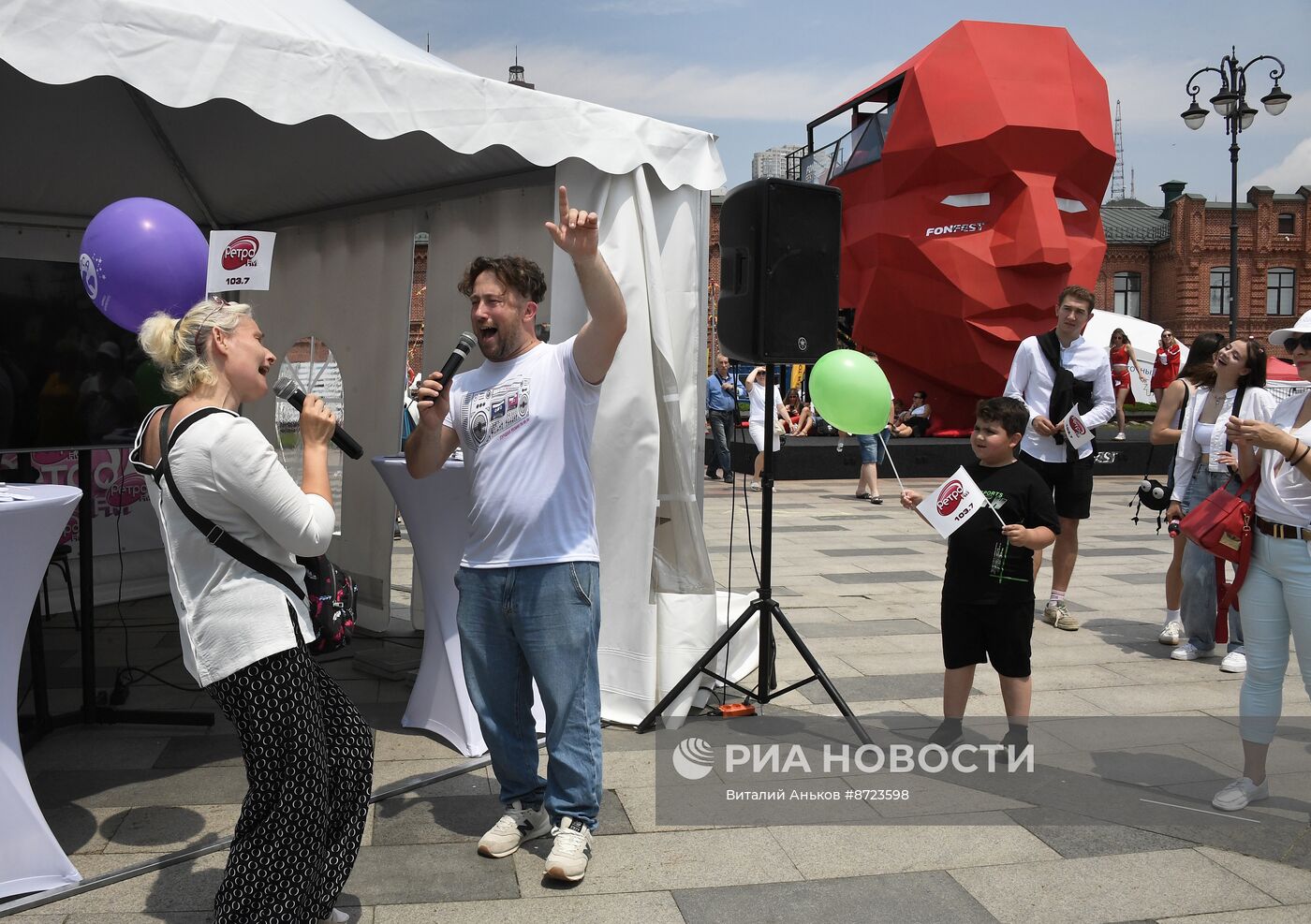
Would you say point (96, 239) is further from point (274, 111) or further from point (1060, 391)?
point (1060, 391)

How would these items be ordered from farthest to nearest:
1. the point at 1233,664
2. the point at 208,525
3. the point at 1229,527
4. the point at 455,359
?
the point at 1233,664
the point at 1229,527
the point at 455,359
the point at 208,525

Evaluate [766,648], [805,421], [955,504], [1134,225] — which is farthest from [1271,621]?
[1134,225]

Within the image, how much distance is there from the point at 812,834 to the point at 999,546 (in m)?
1.31

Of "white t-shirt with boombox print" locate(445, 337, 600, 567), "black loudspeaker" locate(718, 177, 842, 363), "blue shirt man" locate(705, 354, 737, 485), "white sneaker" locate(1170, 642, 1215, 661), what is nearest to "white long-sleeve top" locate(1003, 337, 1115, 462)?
"white sneaker" locate(1170, 642, 1215, 661)

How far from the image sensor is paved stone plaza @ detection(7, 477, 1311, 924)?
3.18 m

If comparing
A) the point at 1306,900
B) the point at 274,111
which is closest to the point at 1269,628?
the point at 1306,900

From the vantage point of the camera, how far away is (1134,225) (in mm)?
58031

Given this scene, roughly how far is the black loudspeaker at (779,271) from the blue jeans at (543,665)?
5.57 feet

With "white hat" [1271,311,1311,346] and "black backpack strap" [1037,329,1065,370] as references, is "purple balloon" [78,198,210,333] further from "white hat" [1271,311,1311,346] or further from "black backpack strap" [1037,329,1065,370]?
"black backpack strap" [1037,329,1065,370]

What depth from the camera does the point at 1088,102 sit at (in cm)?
1959

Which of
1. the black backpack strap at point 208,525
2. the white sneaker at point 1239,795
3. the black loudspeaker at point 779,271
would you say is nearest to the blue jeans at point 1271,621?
the white sneaker at point 1239,795

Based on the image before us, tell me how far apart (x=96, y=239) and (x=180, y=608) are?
76.1 inches

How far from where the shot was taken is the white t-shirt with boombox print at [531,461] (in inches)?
131

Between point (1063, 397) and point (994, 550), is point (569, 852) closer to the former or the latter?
point (994, 550)
